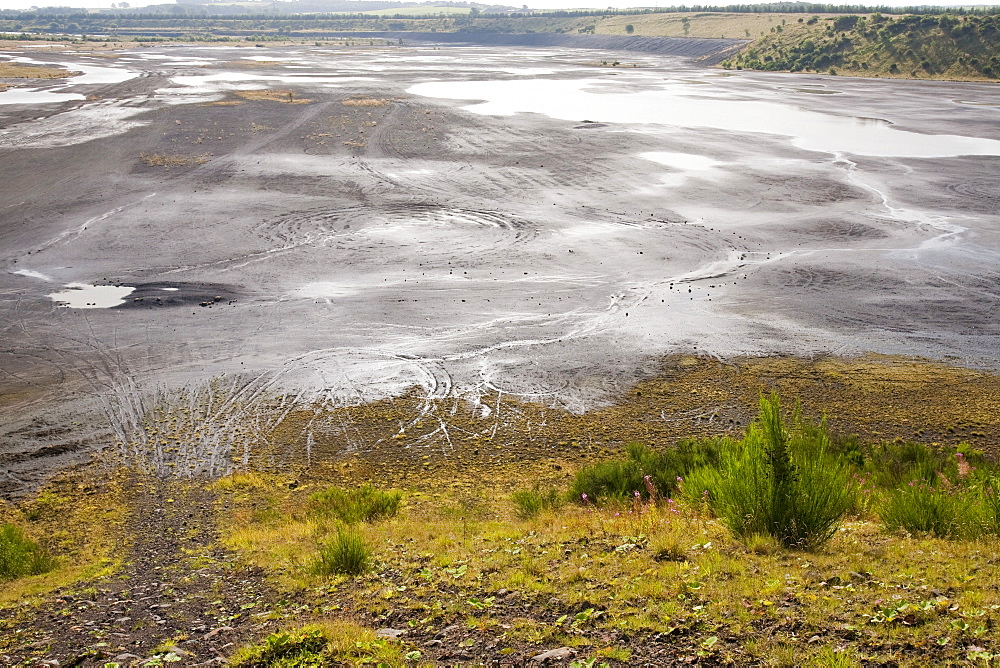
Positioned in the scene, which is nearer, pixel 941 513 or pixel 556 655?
pixel 556 655

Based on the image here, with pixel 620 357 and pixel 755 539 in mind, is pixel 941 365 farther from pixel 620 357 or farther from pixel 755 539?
pixel 755 539

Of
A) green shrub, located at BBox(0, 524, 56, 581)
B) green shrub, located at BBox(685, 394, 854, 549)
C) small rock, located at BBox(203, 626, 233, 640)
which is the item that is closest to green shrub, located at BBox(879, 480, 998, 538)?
green shrub, located at BBox(685, 394, 854, 549)

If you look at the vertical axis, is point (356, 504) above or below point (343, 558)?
below

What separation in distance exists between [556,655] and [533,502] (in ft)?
14.0

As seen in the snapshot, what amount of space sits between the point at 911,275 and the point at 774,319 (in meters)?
5.11

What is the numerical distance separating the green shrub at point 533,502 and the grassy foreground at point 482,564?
4 cm

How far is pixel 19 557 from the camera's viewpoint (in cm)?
851

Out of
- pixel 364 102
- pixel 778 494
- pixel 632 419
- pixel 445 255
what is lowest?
pixel 632 419

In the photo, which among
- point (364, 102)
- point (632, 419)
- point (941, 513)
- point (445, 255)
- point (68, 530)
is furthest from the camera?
point (364, 102)

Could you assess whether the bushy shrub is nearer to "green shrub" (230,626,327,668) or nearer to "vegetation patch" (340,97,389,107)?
"green shrub" (230,626,327,668)

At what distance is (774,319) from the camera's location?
56.4 ft

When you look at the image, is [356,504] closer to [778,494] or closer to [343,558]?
[343,558]

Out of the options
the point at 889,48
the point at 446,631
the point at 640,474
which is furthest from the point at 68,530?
the point at 889,48

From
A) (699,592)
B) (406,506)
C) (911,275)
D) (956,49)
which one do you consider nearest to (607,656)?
(699,592)
